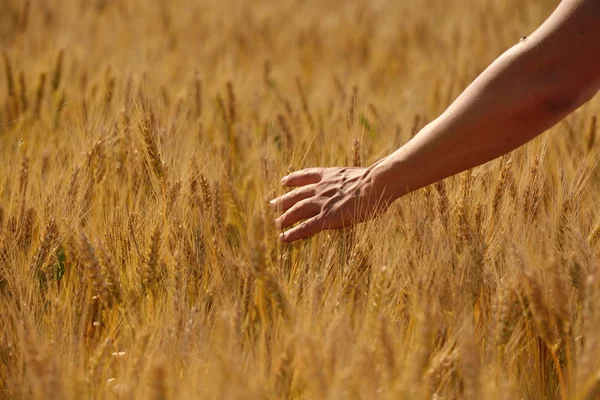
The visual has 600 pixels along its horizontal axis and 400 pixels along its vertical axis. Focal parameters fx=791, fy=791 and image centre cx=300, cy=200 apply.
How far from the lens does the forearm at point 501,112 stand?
1.39 m

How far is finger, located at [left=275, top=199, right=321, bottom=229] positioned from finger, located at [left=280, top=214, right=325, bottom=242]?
31mm

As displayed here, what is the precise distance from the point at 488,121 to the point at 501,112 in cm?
3

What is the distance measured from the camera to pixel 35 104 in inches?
95.6

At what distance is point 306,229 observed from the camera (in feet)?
5.15

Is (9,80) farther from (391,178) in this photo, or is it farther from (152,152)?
(391,178)

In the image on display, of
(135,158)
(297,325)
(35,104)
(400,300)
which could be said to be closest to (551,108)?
(400,300)

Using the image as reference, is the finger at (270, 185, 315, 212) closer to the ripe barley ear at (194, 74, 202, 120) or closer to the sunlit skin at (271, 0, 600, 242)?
the sunlit skin at (271, 0, 600, 242)

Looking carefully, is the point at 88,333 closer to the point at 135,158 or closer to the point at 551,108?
the point at 135,158

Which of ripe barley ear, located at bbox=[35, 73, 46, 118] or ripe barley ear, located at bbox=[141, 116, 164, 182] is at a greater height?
ripe barley ear, located at bbox=[35, 73, 46, 118]

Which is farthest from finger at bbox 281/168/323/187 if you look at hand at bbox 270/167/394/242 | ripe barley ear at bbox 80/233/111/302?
ripe barley ear at bbox 80/233/111/302

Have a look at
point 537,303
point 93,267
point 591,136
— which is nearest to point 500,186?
point 537,303

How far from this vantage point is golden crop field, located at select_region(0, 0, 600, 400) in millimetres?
1123

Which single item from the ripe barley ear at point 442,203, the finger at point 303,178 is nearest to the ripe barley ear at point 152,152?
the finger at point 303,178

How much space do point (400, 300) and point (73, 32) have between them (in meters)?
2.98
